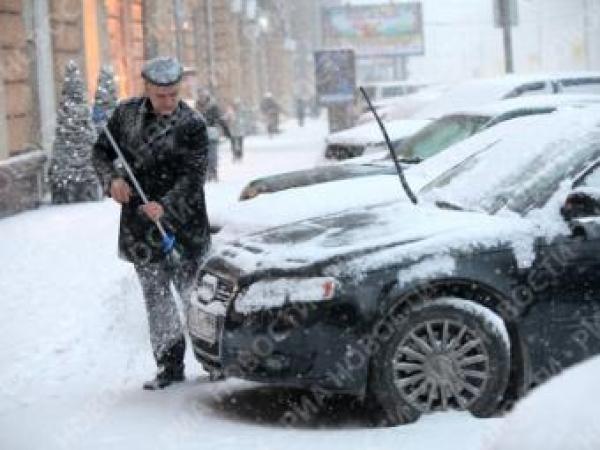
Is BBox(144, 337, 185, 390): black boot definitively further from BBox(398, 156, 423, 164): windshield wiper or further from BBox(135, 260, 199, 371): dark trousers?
BBox(398, 156, 423, 164): windshield wiper

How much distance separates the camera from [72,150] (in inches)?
664

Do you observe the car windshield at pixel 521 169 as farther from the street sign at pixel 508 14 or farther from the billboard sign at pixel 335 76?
the billboard sign at pixel 335 76

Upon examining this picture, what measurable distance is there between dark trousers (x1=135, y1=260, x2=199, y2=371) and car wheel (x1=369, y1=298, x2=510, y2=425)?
1406mm

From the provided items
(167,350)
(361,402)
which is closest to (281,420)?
(361,402)

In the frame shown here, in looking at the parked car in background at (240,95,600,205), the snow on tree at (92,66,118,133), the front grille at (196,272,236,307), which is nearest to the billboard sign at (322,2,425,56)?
the snow on tree at (92,66,118,133)

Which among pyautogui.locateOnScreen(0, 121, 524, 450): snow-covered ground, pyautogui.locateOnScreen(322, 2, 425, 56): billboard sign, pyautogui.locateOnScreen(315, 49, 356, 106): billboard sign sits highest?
pyautogui.locateOnScreen(322, 2, 425, 56): billboard sign

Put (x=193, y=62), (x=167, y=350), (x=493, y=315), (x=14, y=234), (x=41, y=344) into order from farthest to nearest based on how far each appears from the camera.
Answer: (x=193, y=62), (x=14, y=234), (x=41, y=344), (x=167, y=350), (x=493, y=315)

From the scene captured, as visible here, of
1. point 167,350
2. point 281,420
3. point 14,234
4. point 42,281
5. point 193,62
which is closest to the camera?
point 281,420

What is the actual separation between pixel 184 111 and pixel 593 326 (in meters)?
2.40

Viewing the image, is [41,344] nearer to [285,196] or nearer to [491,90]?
[285,196]

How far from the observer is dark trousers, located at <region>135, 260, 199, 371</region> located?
6598 millimetres

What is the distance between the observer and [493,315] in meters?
5.64

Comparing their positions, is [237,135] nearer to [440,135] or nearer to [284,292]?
[440,135]

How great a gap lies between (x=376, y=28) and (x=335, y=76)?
91.4ft
